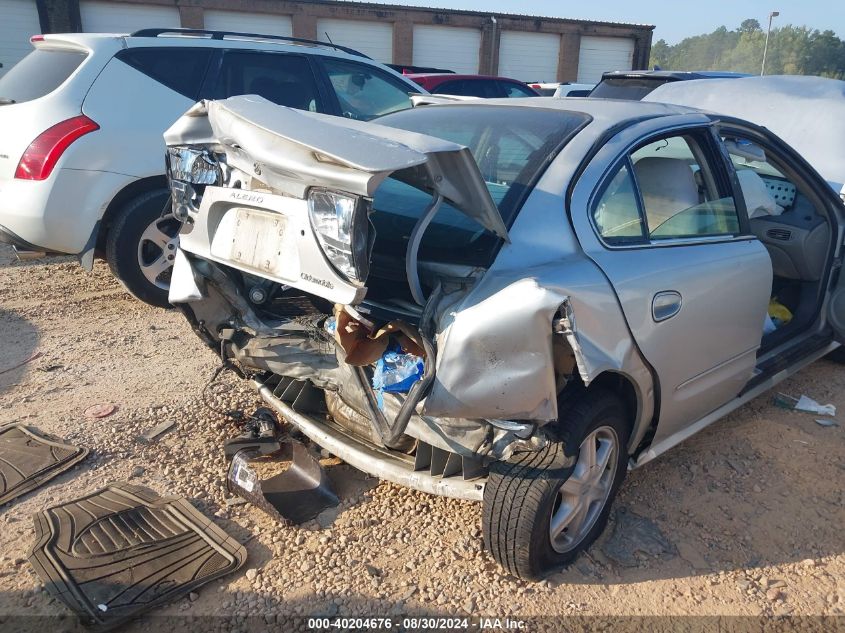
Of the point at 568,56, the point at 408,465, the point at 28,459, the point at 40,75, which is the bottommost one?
the point at 28,459

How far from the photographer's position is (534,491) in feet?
7.64

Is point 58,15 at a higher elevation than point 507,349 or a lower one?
higher

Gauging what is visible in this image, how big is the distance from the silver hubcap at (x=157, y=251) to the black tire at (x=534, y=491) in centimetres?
346

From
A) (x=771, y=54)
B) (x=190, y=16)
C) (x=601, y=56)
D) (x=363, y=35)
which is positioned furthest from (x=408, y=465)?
(x=771, y=54)

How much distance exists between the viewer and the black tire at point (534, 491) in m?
2.34

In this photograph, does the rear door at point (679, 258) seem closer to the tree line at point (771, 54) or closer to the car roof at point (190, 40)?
the car roof at point (190, 40)

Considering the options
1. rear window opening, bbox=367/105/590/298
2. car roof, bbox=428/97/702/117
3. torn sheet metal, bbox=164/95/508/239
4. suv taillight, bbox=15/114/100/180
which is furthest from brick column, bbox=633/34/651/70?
torn sheet metal, bbox=164/95/508/239

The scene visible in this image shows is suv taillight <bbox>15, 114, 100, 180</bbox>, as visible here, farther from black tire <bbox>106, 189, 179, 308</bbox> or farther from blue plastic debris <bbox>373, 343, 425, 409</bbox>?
blue plastic debris <bbox>373, 343, 425, 409</bbox>

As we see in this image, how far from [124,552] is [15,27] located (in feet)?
65.9

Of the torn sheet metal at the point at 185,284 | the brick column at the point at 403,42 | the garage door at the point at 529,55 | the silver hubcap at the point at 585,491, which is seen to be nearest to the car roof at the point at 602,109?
the silver hubcap at the point at 585,491

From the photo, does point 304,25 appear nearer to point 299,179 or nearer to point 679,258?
point 679,258

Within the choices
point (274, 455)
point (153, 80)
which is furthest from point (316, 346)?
point (153, 80)

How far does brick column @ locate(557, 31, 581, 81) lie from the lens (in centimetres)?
2623

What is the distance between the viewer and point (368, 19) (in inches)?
891
